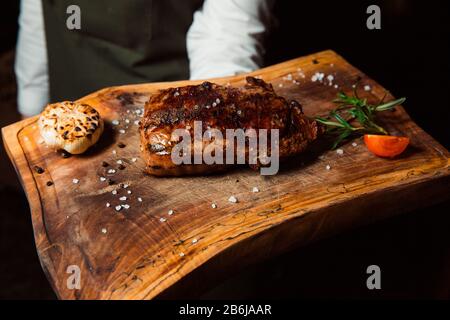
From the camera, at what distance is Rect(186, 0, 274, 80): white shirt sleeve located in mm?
2668

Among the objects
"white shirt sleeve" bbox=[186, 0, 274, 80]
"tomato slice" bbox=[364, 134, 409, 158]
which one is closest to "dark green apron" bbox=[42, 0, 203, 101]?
"white shirt sleeve" bbox=[186, 0, 274, 80]

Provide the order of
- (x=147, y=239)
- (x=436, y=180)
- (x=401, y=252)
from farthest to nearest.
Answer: (x=401, y=252), (x=436, y=180), (x=147, y=239)

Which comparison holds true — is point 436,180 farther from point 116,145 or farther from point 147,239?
point 116,145

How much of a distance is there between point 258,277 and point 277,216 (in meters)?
0.82

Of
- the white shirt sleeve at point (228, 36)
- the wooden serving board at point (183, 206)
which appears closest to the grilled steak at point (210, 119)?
the wooden serving board at point (183, 206)

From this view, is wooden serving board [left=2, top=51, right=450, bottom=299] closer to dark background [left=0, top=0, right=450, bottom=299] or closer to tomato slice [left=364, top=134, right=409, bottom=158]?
tomato slice [left=364, top=134, right=409, bottom=158]

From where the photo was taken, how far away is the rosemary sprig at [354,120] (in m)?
2.22

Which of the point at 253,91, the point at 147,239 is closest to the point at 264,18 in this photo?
the point at 253,91

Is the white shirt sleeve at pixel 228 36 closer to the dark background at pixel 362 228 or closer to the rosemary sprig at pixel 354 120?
the rosemary sprig at pixel 354 120

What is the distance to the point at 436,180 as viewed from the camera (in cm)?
210

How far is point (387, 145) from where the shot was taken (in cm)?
211

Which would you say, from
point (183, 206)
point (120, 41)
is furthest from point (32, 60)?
point (183, 206)

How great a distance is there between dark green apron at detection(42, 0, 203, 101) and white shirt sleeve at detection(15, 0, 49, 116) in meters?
0.16

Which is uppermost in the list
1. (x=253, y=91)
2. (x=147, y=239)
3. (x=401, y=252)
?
(x=253, y=91)
